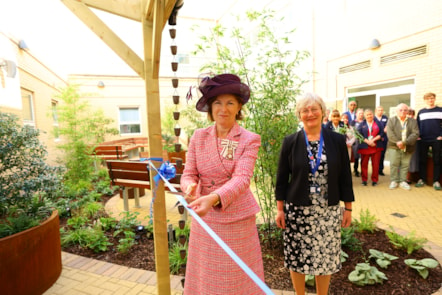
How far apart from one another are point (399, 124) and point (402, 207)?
2.17 metres

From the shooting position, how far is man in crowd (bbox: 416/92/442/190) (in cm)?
564

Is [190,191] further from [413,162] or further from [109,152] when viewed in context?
[109,152]

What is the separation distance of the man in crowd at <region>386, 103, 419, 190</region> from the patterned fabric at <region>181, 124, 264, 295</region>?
5.76m

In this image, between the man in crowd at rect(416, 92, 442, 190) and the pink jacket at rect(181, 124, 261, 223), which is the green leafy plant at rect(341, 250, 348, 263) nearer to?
the pink jacket at rect(181, 124, 261, 223)

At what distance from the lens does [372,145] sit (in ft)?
20.4

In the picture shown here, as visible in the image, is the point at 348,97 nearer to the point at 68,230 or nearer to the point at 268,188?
the point at 268,188

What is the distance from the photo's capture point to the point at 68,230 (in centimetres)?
390

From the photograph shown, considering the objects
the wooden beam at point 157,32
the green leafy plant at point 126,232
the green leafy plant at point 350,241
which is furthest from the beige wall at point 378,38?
the green leafy plant at point 126,232

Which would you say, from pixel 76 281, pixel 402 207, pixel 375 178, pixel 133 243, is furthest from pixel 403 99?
pixel 76 281

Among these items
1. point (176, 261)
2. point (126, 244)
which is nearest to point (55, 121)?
point (126, 244)

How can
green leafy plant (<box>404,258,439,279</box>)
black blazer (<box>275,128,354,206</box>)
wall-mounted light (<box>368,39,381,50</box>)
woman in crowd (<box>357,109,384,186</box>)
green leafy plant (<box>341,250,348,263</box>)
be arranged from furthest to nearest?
wall-mounted light (<box>368,39,381,50</box>) < woman in crowd (<box>357,109,384,186</box>) < green leafy plant (<box>341,250,348,263</box>) < green leafy plant (<box>404,258,439,279</box>) < black blazer (<box>275,128,354,206</box>)

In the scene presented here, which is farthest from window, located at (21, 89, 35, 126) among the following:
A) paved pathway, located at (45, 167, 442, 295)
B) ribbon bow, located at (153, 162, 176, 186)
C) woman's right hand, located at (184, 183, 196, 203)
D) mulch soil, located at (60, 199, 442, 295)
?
woman's right hand, located at (184, 183, 196, 203)

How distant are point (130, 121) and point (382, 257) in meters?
14.3

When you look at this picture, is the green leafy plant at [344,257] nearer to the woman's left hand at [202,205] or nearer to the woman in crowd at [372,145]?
the woman's left hand at [202,205]
